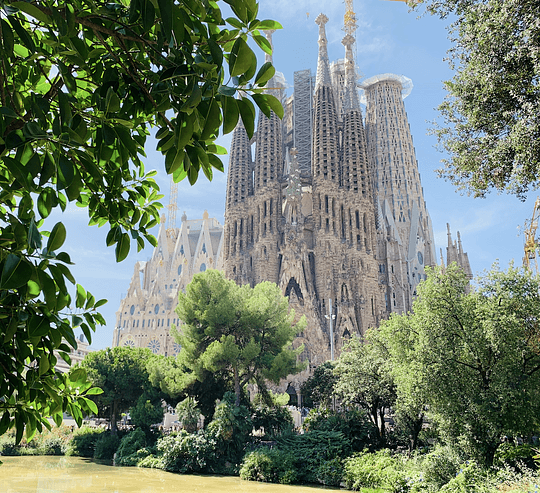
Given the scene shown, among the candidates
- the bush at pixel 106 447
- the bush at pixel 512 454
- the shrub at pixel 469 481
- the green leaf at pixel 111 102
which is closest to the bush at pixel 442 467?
the shrub at pixel 469 481

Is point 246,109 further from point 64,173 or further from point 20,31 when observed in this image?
point 20,31

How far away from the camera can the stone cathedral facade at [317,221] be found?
1714 inches

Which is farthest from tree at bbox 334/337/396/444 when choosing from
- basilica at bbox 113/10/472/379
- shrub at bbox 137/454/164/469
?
basilica at bbox 113/10/472/379

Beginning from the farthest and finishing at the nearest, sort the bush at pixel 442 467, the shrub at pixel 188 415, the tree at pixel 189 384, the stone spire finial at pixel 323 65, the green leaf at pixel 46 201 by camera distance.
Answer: the stone spire finial at pixel 323 65 → the tree at pixel 189 384 → the shrub at pixel 188 415 → the bush at pixel 442 467 → the green leaf at pixel 46 201

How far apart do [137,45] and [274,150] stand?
47.7 m

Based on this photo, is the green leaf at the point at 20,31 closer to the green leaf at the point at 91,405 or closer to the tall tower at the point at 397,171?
the green leaf at the point at 91,405

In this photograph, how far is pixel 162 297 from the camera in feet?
224

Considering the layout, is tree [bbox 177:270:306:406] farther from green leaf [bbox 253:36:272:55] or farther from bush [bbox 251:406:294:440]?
green leaf [bbox 253:36:272:55]

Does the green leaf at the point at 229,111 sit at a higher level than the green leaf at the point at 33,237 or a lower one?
higher

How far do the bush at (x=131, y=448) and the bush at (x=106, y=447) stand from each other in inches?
61.0

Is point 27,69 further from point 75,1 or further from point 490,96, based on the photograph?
point 490,96

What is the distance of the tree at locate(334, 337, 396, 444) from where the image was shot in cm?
1878

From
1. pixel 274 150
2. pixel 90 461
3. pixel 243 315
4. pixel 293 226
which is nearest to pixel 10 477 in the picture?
pixel 90 461

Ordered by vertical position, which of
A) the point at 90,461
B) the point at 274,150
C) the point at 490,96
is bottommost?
the point at 90,461
